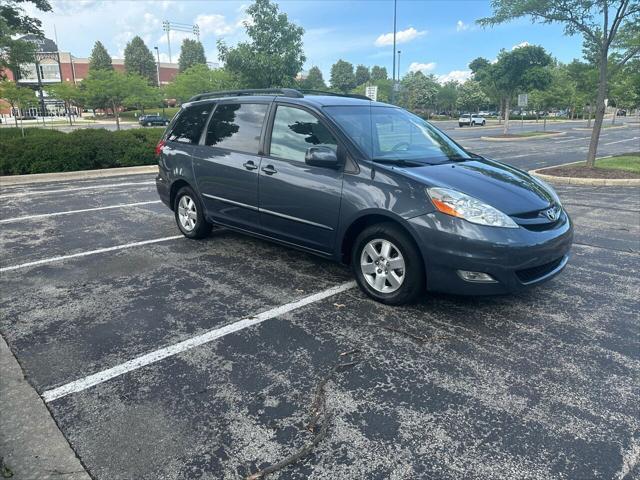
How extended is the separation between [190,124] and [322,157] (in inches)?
103

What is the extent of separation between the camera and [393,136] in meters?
4.86

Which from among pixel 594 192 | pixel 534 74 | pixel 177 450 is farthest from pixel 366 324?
pixel 534 74

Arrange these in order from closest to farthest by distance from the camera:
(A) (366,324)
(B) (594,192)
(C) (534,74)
Answer: (A) (366,324) → (B) (594,192) → (C) (534,74)

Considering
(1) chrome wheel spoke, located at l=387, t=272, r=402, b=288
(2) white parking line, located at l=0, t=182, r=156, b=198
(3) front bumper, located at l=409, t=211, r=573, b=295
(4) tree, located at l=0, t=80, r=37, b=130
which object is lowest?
(2) white parking line, located at l=0, t=182, r=156, b=198

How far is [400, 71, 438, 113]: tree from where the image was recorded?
75062 millimetres

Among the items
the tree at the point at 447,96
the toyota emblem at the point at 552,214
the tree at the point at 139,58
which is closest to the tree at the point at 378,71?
the tree at the point at 447,96

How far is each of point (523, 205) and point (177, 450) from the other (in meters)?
3.14

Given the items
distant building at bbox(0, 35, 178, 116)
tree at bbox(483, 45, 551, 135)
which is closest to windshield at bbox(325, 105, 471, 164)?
tree at bbox(483, 45, 551, 135)

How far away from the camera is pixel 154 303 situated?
14.1ft

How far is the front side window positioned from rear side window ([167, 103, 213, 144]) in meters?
1.38

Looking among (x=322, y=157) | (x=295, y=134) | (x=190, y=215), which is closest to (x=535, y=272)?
(x=322, y=157)

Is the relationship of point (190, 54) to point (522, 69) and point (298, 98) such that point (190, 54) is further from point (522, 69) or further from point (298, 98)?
point (298, 98)

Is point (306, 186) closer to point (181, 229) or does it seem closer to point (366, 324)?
point (366, 324)

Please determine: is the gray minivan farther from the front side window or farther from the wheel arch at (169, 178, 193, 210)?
the wheel arch at (169, 178, 193, 210)
